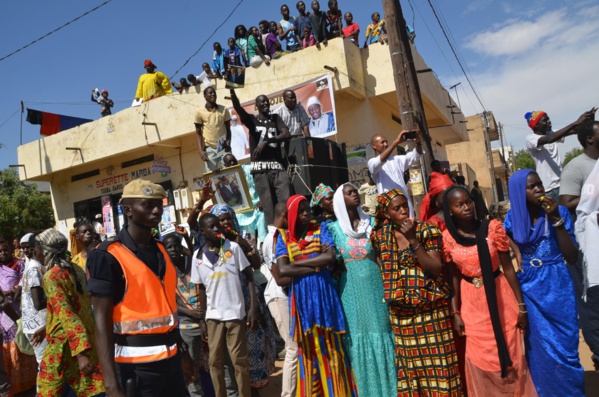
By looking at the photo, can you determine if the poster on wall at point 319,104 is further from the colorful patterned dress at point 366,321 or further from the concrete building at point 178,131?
the colorful patterned dress at point 366,321

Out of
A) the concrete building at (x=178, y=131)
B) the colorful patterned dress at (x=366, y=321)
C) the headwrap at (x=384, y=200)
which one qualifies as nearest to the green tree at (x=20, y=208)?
the concrete building at (x=178, y=131)

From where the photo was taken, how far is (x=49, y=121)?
1670cm

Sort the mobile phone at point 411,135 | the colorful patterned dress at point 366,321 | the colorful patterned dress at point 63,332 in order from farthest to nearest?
1. the mobile phone at point 411,135
2. the colorful patterned dress at point 366,321
3. the colorful patterned dress at point 63,332

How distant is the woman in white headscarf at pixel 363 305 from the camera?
158 inches

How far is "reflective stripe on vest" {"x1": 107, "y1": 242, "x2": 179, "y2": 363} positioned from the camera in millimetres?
2684

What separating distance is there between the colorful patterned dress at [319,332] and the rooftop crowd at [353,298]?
0.01m

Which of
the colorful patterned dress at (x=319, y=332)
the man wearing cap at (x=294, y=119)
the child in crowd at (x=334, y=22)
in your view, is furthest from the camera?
the child in crowd at (x=334, y=22)

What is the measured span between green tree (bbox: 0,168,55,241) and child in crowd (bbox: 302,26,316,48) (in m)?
15.1

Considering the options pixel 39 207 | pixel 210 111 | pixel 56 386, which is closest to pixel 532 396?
pixel 56 386

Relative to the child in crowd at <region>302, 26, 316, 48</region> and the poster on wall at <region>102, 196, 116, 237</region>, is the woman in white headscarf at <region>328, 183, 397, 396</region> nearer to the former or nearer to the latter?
the child in crowd at <region>302, 26, 316, 48</region>

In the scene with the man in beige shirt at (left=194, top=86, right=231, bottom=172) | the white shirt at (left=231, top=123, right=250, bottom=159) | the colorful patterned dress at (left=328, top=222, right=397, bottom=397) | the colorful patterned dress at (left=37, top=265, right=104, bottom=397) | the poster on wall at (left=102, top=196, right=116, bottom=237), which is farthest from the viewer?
the poster on wall at (left=102, top=196, right=116, bottom=237)

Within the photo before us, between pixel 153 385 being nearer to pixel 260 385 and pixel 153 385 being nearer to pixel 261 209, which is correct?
pixel 260 385

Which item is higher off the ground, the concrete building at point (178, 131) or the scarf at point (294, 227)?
the concrete building at point (178, 131)

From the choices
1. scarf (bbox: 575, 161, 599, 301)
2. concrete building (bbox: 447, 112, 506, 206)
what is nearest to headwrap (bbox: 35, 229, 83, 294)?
scarf (bbox: 575, 161, 599, 301)
